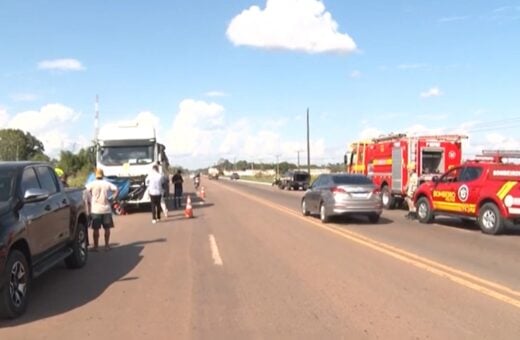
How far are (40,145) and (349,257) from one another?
143739 mm

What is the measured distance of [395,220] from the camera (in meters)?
20.3

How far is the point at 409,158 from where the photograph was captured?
2442cm

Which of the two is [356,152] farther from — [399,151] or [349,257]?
[349,257]

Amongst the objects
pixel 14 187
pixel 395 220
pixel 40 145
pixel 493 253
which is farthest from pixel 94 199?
pixel 40 145

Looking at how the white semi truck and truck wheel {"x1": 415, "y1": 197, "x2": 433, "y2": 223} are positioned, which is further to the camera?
the white semi truck

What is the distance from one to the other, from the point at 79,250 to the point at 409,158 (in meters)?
16.5

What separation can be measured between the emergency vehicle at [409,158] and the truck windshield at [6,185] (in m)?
17.9

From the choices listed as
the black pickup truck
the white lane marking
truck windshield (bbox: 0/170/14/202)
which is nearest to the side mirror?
the black pickup truck

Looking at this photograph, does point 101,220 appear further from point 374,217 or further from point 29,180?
point 374,217

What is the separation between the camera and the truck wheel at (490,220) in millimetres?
15820

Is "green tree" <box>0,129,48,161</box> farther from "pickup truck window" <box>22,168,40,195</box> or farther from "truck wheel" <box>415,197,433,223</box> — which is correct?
"pickup truck window" <box>22,168,40,195</box>

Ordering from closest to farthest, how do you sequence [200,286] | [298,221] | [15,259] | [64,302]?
[15,259] → [64,302] → [200,286] → [298,221]

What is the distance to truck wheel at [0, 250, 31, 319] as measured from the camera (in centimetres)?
692

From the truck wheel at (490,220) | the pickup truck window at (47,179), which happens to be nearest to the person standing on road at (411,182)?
the truck wheel at (490,220)
